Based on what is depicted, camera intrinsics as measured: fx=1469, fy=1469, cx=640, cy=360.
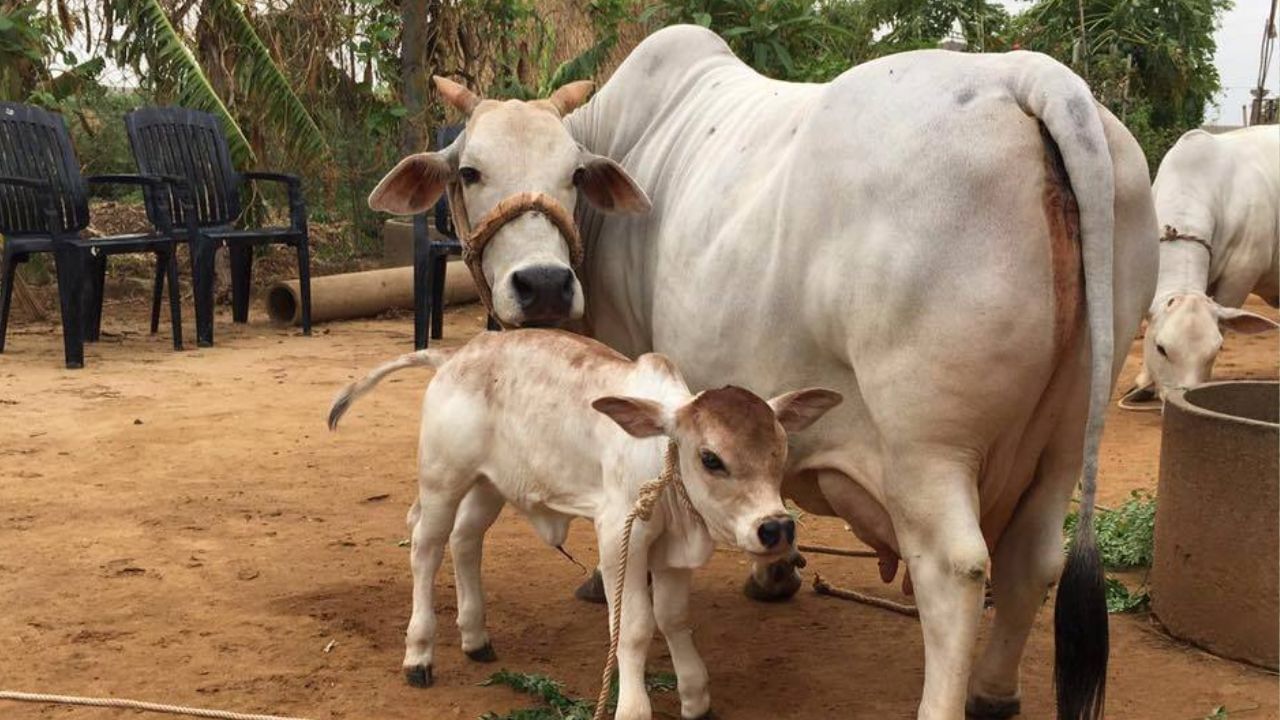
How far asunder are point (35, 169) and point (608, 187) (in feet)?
20.2

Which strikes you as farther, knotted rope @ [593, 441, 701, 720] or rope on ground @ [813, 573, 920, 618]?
rope on ground @ [813, 573, 920, 618]

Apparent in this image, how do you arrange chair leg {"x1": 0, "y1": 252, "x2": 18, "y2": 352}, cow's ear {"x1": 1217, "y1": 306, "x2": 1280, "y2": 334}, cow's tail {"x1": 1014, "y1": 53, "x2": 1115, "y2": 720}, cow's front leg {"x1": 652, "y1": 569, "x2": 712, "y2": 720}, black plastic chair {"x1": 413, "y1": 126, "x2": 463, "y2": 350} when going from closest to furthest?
cow's tail {"x1": 1014, "y1": 53, "x2": 1115, "y2": 720}
cow's front leg {"x1": 652, "y1": 569, "x2": 712, "y2": 720}
cow's ear {"x1": 1217, "y1": 306, "x2": 1280, "y2": 334}
chair leg {"x1": 0, "y1": 252, "x2": 18, "y2": 352}
black plastic chair {"x1": 413, "y1": 126, "x2": 463, "y2": 350}

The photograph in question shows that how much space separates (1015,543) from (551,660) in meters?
1.38

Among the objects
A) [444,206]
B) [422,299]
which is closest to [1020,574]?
[444,206]

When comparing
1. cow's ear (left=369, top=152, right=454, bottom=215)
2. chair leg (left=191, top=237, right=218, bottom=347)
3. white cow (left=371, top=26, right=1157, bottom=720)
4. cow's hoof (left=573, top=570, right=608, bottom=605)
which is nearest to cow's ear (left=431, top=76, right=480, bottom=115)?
cow's ear (left=369, top=152, right=454, bottom=215)

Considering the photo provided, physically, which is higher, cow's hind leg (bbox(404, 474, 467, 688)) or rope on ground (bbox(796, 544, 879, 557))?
cow's hind leg (bbox(404, 474, 467, 688))

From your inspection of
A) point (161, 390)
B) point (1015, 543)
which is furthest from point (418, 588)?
point (161, 390)

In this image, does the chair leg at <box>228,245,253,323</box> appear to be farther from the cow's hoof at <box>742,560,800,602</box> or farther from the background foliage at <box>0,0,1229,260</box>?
the cow's hoof at <box>742,560,800,602</box>

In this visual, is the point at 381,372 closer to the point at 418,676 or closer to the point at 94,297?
the point at 418,676

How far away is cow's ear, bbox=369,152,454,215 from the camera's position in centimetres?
438

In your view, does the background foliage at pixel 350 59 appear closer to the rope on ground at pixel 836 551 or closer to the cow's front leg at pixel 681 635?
the rope on ground at pixel 836 551

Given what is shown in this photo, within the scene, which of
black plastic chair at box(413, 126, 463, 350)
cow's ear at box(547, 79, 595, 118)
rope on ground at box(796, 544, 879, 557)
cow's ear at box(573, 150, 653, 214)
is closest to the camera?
cow's ear at box(573, 150, 653, 214)

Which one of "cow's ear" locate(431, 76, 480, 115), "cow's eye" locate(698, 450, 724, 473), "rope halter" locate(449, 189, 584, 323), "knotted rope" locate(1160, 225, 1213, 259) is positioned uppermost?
"cow's ear" locate(431, 76, 480, 115)

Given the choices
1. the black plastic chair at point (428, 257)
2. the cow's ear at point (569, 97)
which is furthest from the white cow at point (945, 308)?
the black plastic chair at point (428, 257)
